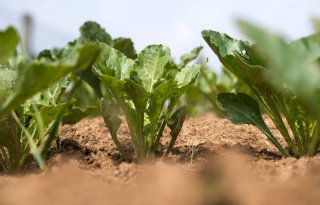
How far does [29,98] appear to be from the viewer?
1.87 metres

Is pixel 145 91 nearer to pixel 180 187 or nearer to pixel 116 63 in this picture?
pixel 116 63

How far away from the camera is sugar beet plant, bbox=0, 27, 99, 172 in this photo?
5.66 feet

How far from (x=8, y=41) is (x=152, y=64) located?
857mm

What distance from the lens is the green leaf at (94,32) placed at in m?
3.63

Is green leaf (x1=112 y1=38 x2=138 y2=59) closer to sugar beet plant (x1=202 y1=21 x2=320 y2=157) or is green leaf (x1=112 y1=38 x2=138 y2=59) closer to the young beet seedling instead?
the young beet seedling

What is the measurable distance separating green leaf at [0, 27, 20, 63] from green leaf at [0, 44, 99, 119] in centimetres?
18

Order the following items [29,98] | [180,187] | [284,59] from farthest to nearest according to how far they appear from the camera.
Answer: [29,98] → [180,187] → [284,59]

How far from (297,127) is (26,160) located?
4.46 ft

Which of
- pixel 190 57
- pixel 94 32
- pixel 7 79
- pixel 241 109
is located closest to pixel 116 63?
pixel 7 79

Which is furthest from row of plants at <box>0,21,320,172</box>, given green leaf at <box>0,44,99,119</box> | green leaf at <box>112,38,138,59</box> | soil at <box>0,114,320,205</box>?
green leaf at <box>112,38,138,59</box>

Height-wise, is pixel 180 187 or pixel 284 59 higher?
pixel 284 59

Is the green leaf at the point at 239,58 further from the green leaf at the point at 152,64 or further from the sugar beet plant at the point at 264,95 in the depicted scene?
the green leaf at the point at 152,64

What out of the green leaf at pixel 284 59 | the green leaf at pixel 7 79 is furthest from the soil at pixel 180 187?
Answer: the green leaf at pixel 7 79

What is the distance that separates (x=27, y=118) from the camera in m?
2.54
